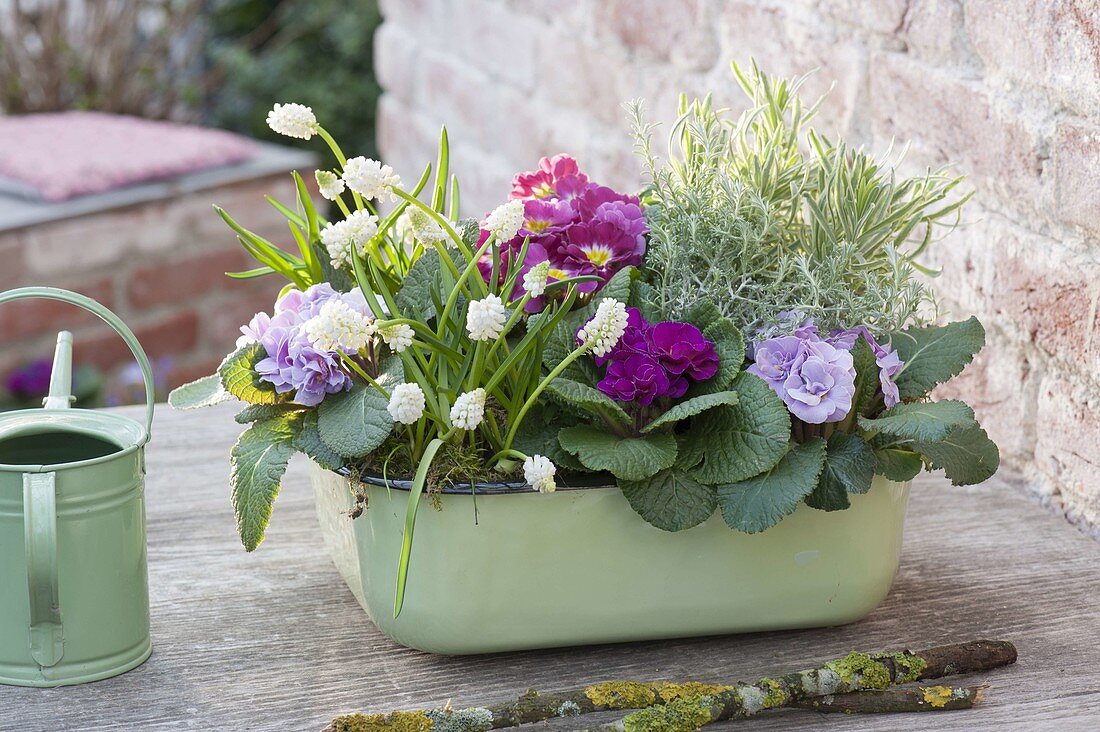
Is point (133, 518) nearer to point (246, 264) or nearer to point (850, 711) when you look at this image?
point (850, 711)

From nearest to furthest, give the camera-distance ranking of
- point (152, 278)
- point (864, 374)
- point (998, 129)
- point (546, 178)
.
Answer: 1. point (864, 374)
2. point (546, 178)
3. point (998, 129)
4. point (152, 278)

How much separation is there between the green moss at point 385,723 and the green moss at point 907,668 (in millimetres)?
312

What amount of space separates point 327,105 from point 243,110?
1.21 ft

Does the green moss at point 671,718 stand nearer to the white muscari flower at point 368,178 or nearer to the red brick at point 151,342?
the white muscari flower at point 368,178

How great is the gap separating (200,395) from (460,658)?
0.28m

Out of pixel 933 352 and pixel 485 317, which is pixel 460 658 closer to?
pixel 485 317

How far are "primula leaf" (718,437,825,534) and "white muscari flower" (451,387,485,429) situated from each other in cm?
17

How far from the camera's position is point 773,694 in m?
0.78

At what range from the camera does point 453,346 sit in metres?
0.83

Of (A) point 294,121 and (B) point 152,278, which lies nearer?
(A) point 294,121

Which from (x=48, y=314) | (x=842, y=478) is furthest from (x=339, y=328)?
(x=48, y=314)

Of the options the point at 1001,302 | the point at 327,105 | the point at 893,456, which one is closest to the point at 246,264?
the point at 327,105

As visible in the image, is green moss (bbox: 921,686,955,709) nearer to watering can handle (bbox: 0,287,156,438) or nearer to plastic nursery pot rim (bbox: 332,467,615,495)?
plastic nursery pot rim (bbox: 332,467,615,495)

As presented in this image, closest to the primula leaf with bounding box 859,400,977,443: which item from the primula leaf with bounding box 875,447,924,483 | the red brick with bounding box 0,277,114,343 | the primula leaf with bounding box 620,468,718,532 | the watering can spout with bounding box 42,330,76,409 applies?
the primula leaf with bounding box 875,447,924,483
